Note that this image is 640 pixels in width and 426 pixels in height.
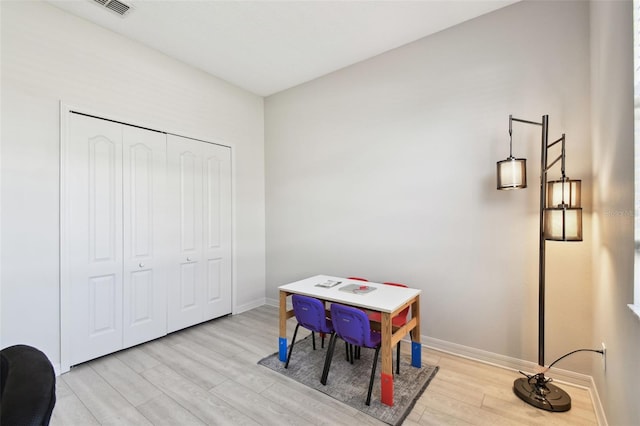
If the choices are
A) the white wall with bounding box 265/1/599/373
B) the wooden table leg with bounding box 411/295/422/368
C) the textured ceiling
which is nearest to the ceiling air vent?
the textured ceiling

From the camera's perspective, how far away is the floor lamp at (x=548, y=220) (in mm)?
1995

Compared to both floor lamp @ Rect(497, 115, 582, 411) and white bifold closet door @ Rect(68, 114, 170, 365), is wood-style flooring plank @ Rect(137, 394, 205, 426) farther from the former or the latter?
floor lamp @ Rect(497, 115, 582, 411)

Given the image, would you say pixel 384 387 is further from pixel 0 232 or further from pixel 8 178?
pixel 8 178

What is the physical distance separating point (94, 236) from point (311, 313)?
2.22 meters

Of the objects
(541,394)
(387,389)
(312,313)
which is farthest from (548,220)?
(312,313)

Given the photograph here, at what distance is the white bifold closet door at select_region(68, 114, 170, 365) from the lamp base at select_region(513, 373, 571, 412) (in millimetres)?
3529

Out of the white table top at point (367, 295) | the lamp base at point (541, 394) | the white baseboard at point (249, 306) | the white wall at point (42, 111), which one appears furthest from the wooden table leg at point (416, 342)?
the white wall at point (42, 111)

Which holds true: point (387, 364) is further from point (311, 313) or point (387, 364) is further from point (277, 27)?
point (277, 27)

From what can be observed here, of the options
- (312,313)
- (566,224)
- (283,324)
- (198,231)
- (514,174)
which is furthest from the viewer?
(198,231)

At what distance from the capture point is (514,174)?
7.67 feet

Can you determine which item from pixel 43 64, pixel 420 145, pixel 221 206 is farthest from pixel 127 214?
pixel 420 145

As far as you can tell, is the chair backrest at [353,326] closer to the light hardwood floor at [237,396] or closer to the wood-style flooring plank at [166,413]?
the light hardwood floor at [237,396]

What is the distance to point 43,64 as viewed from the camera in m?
2.51

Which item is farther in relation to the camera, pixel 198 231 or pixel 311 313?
pixel 198 231
